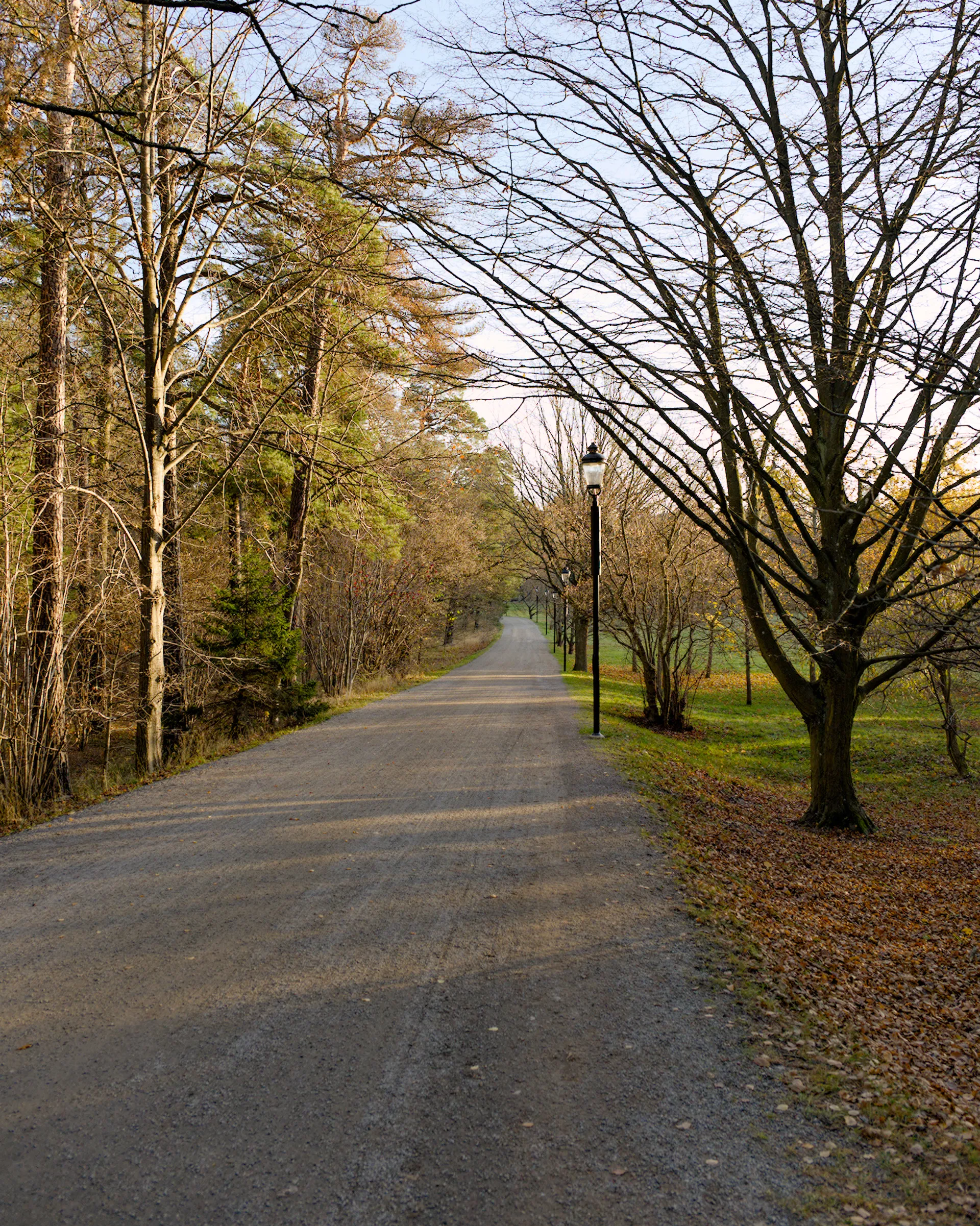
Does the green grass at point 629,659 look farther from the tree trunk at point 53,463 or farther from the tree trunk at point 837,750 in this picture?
Result: the tree trunk at point 53,463

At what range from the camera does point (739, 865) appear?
20.3ft

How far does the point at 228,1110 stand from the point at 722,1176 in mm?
1804

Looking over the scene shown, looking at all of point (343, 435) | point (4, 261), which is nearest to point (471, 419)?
point (343, 435)

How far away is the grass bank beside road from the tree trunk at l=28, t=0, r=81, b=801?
6.27m

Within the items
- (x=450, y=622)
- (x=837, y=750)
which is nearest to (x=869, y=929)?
(x=837, y=750)

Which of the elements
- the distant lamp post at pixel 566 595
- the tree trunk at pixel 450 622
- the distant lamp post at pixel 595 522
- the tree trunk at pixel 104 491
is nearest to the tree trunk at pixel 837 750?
the distant lamp post at pixel 595 522

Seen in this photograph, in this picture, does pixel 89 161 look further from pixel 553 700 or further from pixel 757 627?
pixel 553 700

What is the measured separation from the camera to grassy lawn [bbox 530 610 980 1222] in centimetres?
278

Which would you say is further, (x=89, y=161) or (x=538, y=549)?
(x=538, y=549)

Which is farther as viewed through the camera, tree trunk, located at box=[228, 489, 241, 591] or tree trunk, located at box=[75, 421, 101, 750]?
tree trunk, located at box=[228, 489, 241, 591]

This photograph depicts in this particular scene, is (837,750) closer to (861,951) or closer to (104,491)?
(861,951)

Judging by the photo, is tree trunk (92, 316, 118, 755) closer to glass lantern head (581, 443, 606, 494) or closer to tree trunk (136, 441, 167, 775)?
tree trunk (136, 441, 167, 775)

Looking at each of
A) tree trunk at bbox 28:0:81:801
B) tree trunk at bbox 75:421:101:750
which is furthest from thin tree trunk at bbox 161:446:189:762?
tree trunk at bbox 28:0:81:801

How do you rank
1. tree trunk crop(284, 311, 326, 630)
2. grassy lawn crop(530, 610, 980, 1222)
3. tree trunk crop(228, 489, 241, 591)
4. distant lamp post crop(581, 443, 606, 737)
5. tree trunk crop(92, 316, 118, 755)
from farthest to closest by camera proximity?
tree trunk crop(228, 489, 241, 591) → tree trunk crop(284, 311, 326, 630) → distant lamp post crop(581, 443, 606, 737) → tree trunk crop(92, 316, 118, 755) → grassy lawn crop(530, 610, 980, 1222)
